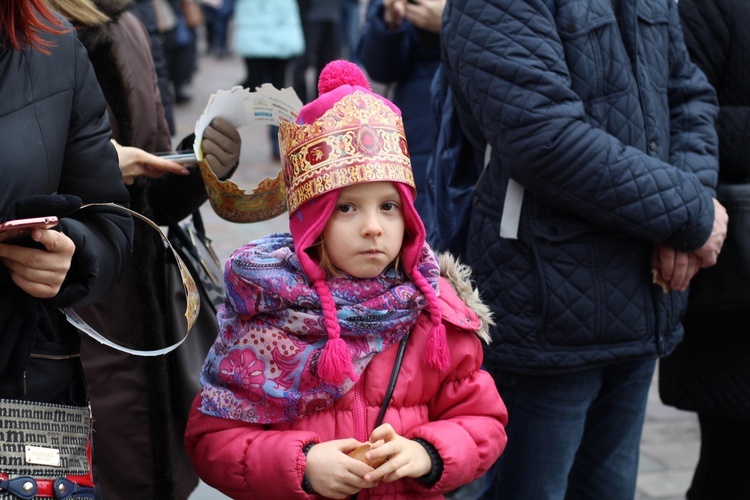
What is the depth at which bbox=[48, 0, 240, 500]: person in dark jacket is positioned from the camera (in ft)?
8.09

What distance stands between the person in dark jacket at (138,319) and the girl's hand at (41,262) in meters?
0.73

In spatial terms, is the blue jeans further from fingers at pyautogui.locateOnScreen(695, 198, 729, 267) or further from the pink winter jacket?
the pink winter jacket

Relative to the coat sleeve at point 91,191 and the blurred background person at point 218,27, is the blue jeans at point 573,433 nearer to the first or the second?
the coat sleeve at point 91,191

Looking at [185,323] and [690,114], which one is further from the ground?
[690,114]

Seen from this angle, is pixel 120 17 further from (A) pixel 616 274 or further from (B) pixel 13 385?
(A) pixel 616 274

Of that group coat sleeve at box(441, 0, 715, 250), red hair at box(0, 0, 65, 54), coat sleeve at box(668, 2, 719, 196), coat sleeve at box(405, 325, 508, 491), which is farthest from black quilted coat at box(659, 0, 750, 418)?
red hair at box(0, 0, 65, 54)

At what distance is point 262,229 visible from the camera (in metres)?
6.86

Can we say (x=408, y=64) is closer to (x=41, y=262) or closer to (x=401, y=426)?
(x=401, y=426)

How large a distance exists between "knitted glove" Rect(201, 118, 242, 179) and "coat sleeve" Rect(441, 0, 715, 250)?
21.8 inches

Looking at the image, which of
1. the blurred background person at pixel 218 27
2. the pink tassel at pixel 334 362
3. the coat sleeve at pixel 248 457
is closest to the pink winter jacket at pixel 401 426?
the coat sleeve at pixel 248 457

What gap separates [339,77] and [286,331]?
1.68ft

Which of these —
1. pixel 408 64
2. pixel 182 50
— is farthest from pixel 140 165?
pixel 182 50

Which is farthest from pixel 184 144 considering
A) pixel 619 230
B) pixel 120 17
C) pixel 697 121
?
pixel 697 121

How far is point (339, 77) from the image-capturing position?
6.81 ft
